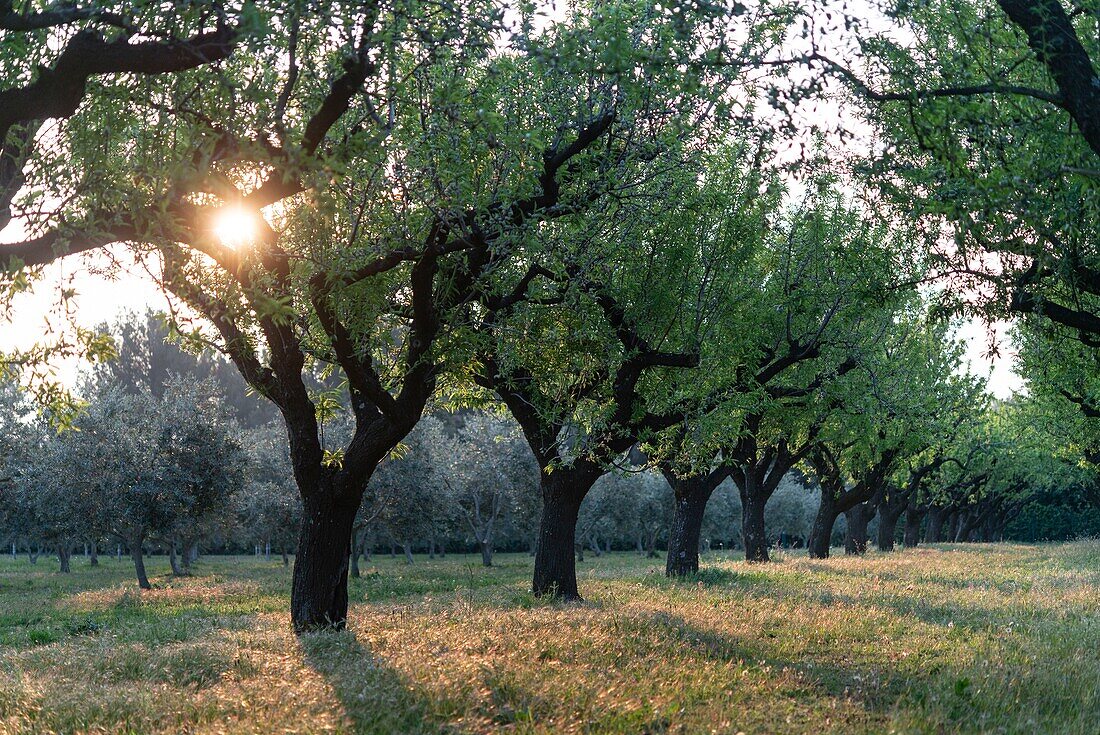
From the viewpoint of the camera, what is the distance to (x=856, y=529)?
5216 cm

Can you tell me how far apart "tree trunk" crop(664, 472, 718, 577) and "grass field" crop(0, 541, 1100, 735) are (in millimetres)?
8543

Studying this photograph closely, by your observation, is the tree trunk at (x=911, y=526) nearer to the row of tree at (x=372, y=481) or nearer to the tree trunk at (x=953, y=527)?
the row of tree at (x=372, y=481)

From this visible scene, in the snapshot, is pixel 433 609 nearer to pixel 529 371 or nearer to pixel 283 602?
pixel 529 371

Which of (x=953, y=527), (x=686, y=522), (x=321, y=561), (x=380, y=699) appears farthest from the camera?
(x=953, y=527)

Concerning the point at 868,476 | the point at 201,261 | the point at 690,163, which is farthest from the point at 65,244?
the point at 868,476

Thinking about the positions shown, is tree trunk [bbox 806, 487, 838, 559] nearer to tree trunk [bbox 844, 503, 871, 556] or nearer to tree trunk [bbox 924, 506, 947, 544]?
tree trunk [bbox 844, 503, 871, 556]

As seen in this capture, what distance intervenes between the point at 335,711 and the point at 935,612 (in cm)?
1372

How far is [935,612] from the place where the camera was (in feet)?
58.6

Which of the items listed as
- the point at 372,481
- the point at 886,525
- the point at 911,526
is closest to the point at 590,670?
the point at 372,481

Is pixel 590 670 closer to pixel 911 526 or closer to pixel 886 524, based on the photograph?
pixel 886 524

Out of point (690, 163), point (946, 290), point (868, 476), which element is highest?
point (690, 163)

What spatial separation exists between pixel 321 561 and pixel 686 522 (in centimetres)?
1654

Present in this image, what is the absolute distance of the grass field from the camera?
8281 millimetres

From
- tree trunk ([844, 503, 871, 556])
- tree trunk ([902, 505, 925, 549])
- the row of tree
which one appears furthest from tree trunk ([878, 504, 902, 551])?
tree trunk ([902, 505, 925, 549])
